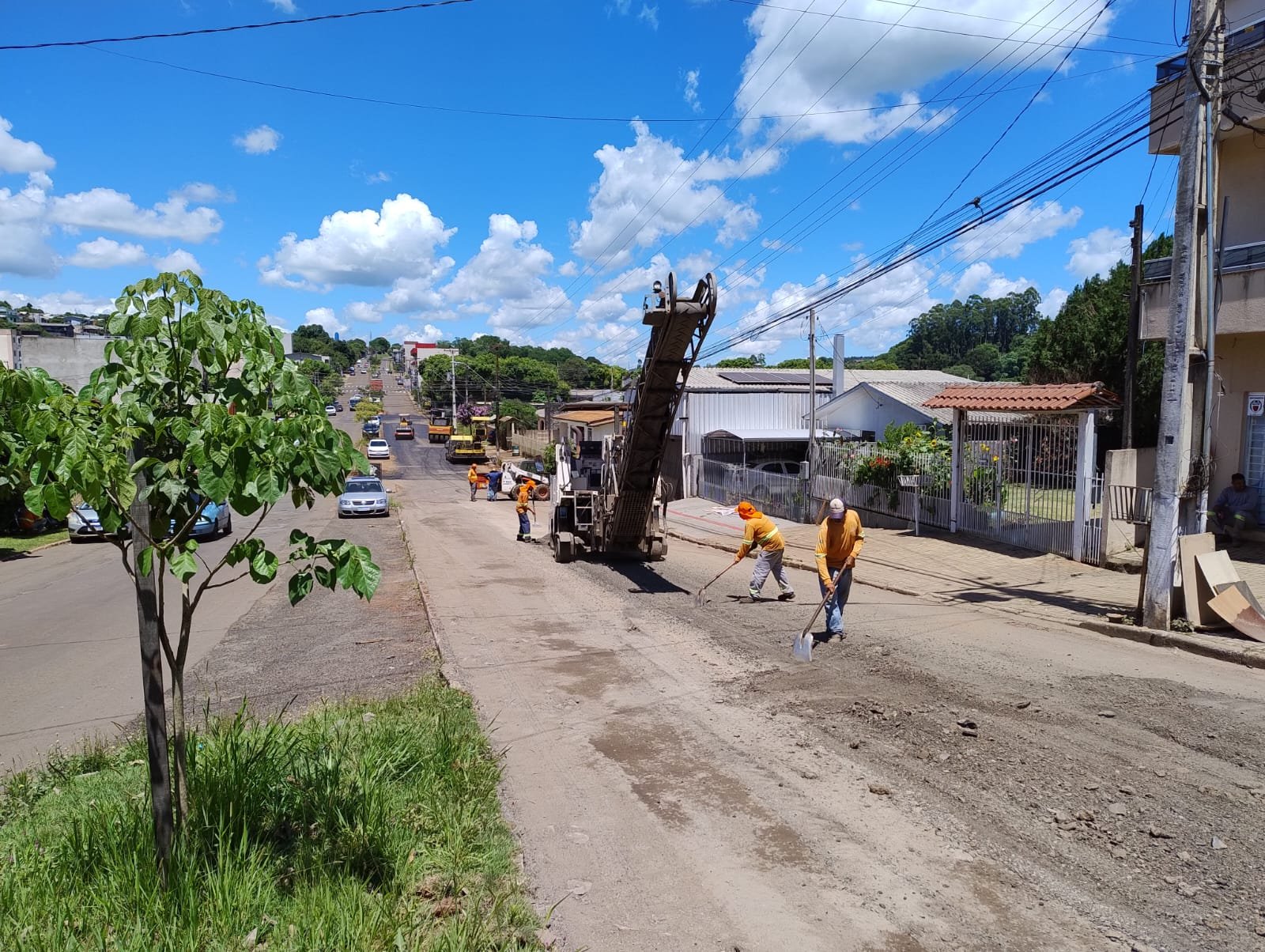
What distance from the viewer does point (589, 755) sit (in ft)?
20.9

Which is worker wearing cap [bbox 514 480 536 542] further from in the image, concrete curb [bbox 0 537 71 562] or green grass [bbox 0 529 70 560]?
green grass [bbox 0 529 70 560]

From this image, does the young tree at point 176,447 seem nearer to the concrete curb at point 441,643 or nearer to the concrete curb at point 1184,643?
the concrete curb at point 441,643

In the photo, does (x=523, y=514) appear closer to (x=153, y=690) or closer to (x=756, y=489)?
(x=756, y=489)

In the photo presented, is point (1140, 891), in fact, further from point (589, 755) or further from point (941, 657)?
point (941, 657)

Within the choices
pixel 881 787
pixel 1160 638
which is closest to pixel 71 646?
pixel 881 787

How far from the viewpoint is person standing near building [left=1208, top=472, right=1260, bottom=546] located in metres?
14.1

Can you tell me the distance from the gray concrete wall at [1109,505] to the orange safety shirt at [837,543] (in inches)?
234

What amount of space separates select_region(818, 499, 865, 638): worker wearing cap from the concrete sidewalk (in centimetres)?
283

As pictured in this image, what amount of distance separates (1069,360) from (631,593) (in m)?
20.7

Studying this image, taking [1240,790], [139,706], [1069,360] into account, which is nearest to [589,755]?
[1240,790]

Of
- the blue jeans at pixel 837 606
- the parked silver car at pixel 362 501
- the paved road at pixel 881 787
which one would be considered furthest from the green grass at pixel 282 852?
the parked silver car at pixel 362 501

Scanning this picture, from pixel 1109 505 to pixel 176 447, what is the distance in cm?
1382

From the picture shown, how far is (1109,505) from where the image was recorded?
45.0 ft

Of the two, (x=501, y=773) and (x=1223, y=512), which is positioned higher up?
(x=1223, y=512)
